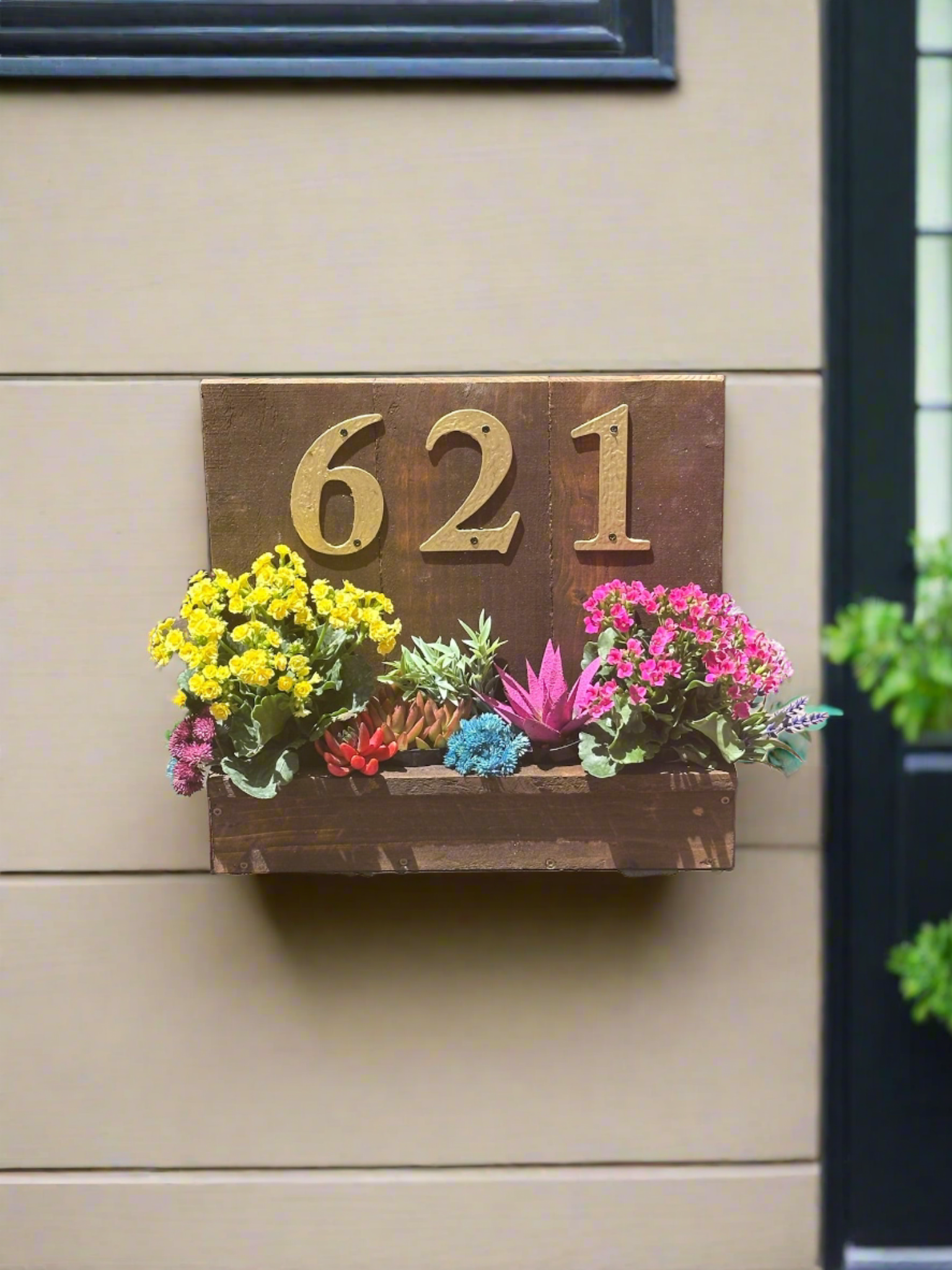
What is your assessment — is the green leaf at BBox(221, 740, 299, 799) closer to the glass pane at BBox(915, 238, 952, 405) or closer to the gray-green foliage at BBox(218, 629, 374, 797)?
the gray-green foliage at BBox(218, 629, 374, 797)

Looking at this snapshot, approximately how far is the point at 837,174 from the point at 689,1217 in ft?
6.70

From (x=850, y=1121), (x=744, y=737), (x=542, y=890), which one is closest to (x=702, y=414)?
(x=744, y=737)

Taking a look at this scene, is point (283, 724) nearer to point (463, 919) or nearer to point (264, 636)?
point (264, 636)

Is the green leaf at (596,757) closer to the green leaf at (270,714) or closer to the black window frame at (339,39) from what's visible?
the green leaf at (270,714)

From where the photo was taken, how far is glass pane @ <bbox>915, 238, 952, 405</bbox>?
1868mm

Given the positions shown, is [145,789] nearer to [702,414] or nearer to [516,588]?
[516,588]

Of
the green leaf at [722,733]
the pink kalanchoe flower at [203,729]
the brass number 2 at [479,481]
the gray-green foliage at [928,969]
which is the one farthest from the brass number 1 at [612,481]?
the gray-green foliage at [928,969]

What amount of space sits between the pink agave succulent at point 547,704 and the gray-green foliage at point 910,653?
1.53ft

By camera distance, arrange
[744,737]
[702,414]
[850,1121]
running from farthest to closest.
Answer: [850,1121] → [702,414] → [744,737]

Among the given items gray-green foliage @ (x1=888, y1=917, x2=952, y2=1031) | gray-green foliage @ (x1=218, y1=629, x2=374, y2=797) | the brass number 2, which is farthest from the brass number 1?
gray-green foliage @ (x1=888, y1=917, x2=952, y2=1031)

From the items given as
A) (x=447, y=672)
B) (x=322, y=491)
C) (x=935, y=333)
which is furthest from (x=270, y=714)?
(x=935, y=333)

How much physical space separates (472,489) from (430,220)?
0.52 meters

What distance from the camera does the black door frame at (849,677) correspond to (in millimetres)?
1768

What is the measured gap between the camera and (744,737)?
5.15 feet
